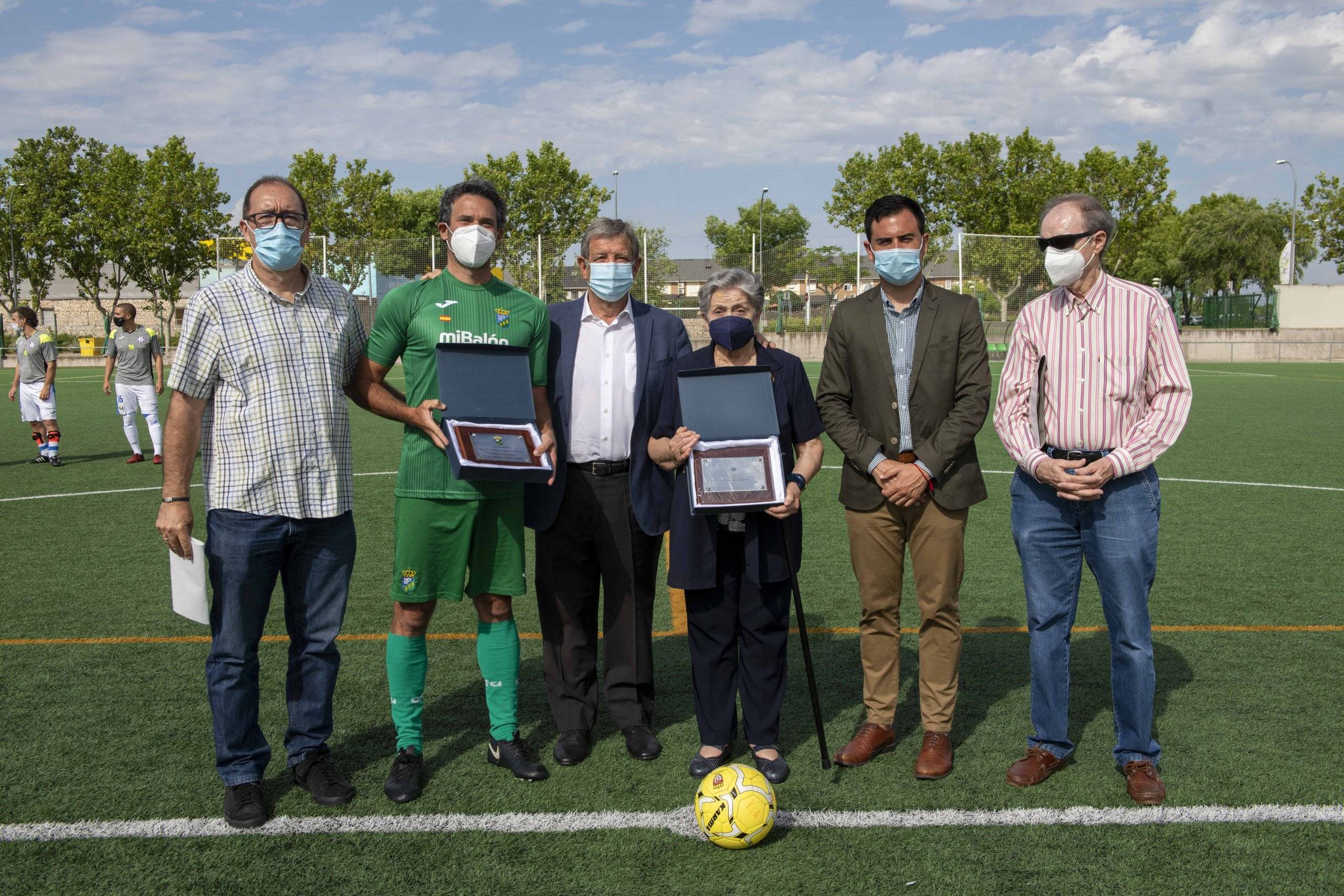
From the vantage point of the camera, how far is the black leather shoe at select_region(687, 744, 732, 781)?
4156 mm

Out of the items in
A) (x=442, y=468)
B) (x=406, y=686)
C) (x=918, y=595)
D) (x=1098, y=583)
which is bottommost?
(x=406, y=686)

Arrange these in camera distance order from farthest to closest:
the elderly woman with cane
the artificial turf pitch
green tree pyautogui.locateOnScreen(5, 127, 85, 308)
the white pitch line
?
green tree pyautogui.locateOnScreen(5, 127, 85, 308), the elderly woman with cane, the white pitch line, the artificial turf pitch

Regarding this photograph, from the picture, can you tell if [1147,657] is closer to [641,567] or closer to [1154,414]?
[1154,414]

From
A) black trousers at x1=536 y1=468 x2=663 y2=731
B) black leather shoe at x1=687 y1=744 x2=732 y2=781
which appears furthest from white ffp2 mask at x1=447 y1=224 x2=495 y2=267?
black leather shoe at x1=687 y1=744 x2=732 y2=781

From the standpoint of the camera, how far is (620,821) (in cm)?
376

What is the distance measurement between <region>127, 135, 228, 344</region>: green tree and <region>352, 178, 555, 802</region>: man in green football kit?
47.8 meters

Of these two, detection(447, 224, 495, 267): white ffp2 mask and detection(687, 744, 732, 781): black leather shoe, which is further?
detection(687, 744, 732, 781): black leather shoe

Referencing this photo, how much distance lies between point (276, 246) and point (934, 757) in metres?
3.08

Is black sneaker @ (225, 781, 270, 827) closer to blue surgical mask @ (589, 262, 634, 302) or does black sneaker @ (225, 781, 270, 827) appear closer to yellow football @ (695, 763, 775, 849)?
yellow football @ (695, 763, 775, 849)

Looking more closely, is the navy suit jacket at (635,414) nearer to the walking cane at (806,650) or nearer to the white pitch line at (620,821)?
the walking cane at (806,650)

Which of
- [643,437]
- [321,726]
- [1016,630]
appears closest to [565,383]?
[643,437]

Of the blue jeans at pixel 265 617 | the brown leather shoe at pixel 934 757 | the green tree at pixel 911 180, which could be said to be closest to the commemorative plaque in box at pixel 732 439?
the brown leather shoe at pixel 934 757

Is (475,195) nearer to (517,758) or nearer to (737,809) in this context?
(517,758)

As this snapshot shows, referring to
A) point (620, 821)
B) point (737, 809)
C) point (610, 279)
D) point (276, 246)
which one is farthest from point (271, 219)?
point (737, 809)
